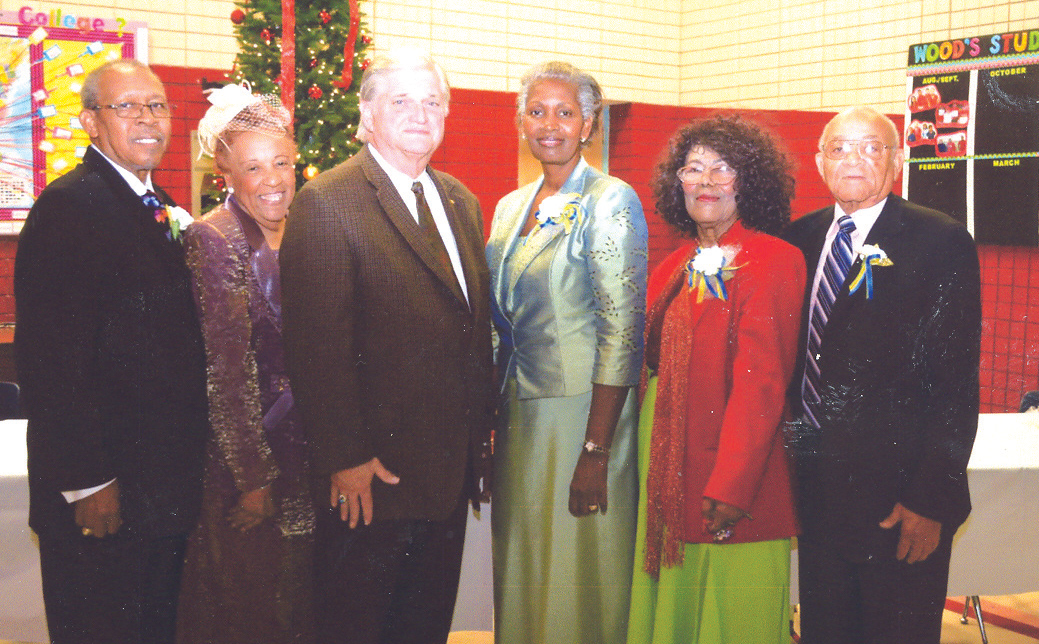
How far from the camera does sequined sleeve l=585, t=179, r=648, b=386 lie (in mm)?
1966

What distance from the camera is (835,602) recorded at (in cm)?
192

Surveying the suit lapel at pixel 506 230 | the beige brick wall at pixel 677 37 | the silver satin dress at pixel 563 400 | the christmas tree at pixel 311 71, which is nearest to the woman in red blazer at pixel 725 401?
the silver satin dress at pixel 563 400

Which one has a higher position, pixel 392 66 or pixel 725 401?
pixel 392 66

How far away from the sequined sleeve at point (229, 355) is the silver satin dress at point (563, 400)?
2.14 ft

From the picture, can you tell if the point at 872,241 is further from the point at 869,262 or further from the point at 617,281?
the point at 617,281

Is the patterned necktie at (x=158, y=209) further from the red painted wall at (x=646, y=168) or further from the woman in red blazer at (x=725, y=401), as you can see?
the woman in red blazer at (x=725, y=401)

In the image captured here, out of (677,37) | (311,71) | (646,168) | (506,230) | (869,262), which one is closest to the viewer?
(869,262)

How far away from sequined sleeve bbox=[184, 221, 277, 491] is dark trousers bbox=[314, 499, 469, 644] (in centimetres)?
24

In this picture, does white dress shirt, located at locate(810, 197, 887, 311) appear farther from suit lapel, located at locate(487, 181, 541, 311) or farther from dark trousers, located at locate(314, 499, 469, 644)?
dark trousers, located at locate(314, 499, 469, 644)

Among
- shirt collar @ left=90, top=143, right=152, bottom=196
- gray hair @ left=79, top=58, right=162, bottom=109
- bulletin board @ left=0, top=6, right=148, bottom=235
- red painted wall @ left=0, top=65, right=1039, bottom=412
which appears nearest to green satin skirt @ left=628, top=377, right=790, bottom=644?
red painted wall @ left=0, top=65, right=1039, bottom=412

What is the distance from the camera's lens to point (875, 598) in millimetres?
1875

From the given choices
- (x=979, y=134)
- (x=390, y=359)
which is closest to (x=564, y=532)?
(x=390, y=359)

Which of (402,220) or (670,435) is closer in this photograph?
(402,220)

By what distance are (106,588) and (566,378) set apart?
1236 mm
